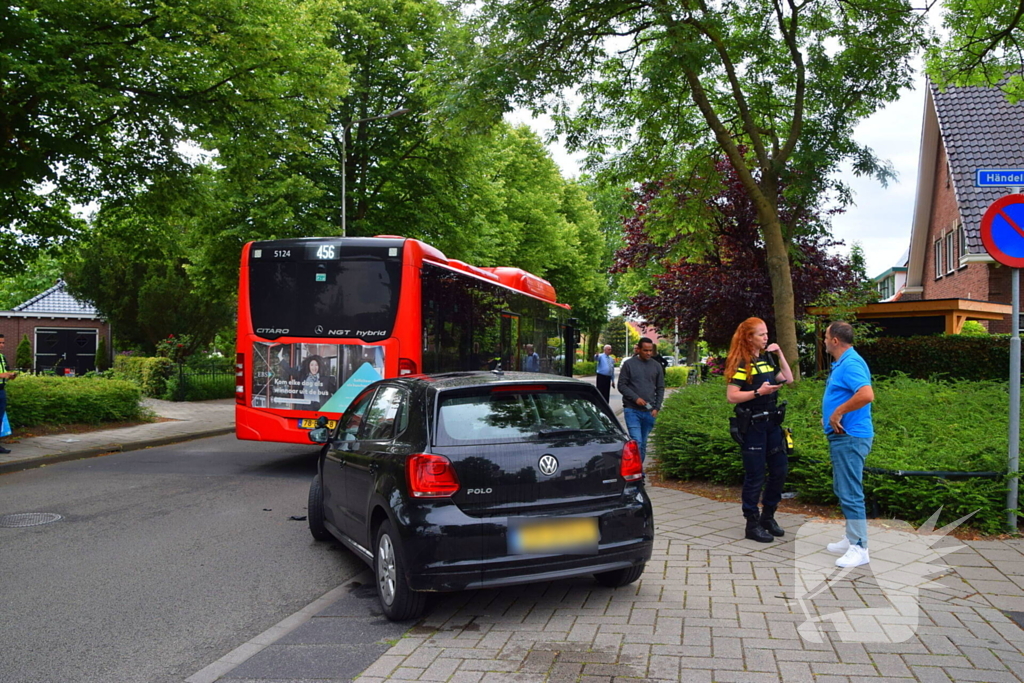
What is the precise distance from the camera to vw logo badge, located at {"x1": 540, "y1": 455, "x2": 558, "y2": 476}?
15.4 feet

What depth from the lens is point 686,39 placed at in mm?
11773

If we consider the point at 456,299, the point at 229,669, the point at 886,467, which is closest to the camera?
the point at 229,669

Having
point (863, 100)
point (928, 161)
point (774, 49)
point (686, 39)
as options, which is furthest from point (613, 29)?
point (928, 161)

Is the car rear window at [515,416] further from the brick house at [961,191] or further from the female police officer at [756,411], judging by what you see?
the brick house at [961,191]

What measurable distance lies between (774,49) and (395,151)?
12265mm

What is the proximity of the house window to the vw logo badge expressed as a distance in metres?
25.2

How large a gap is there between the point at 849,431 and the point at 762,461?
83 cm

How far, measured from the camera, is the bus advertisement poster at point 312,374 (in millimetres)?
→ 10234

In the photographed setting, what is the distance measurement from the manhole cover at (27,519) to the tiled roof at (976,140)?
20.7 meters

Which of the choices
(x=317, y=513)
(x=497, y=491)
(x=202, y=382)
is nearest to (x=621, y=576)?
(x=497, y=491)

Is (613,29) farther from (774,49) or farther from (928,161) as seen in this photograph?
(928,161)

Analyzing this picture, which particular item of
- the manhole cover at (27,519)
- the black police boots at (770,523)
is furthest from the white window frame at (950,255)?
the manhole cover at (27,519)

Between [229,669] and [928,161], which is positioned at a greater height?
[928,161]

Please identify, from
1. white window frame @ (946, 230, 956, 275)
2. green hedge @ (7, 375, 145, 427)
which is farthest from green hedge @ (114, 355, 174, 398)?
white window frame @ (946, 230, 956, 275)
